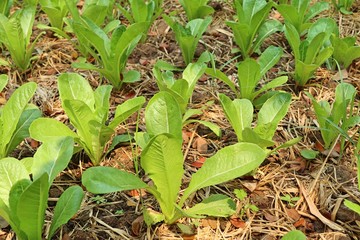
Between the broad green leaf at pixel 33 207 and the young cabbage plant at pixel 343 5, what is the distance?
181 cm

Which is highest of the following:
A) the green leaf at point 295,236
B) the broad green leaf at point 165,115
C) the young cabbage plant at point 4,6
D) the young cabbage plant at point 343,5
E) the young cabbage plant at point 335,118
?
the young cabbage plant at point 4,6

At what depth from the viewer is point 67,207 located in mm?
1325

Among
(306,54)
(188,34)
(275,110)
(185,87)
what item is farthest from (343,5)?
(185,87)

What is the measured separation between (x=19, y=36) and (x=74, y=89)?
20.6 inches

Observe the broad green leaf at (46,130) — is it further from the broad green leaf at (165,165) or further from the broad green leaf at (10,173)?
the broad green leaf at (165,165)

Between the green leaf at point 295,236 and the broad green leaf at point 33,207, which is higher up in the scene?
the broad green leaf at point 33,207

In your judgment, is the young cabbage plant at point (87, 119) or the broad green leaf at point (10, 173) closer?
the broad green leaf at point (10, 173)

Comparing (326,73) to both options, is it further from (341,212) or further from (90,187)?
(90,187)

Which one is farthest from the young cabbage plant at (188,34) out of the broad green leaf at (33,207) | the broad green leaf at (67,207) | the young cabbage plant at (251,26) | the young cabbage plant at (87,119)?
the broad green leaf at (33,207)

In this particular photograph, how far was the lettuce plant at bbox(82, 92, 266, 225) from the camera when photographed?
126 centimetres

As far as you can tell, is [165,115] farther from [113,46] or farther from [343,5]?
[343,5]

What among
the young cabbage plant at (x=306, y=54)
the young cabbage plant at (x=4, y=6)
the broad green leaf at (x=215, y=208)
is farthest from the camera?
the young cabbage plant at (x=4, y=6)

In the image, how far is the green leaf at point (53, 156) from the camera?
134cm

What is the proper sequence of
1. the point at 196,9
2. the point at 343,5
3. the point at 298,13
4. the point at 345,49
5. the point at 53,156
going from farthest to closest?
the point at 343,5
the point at 196,9
the point at 298,13
the point at 345,49
the point at 53,156
